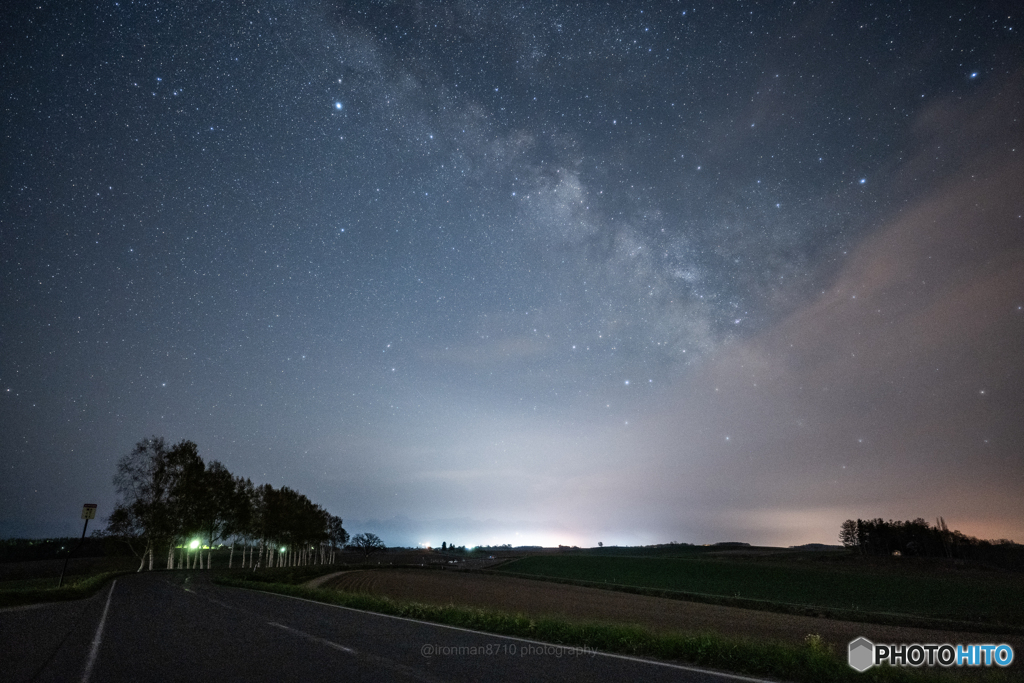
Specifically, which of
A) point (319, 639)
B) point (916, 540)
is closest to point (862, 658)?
point (319, 639)

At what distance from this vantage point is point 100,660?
8.95m

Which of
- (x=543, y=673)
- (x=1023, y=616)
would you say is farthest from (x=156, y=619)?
(x=1023, y=616)

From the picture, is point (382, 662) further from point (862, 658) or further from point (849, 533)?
point (849, 533)

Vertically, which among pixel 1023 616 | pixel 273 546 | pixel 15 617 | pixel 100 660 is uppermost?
pixel 100 660

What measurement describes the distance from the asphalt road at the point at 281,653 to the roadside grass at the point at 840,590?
138ft

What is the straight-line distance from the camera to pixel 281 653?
9617 mm

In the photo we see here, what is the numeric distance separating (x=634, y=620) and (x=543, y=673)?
24764 millimetres

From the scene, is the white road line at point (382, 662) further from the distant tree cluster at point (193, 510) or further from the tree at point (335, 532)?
the tree at point (335, 532)

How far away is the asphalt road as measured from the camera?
786 centimetres

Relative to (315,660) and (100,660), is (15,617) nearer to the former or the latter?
(100,660)

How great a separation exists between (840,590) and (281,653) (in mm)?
67824

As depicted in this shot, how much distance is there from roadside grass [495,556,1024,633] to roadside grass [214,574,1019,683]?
39.5m

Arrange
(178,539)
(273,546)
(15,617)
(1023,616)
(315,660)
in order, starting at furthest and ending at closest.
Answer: (273,546) < (178,539) < (1023,616) < (15,617) < (315,660)

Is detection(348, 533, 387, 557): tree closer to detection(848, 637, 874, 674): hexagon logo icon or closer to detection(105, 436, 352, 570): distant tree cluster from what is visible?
detection(105, 436, 352, 570): distant tree cluster
